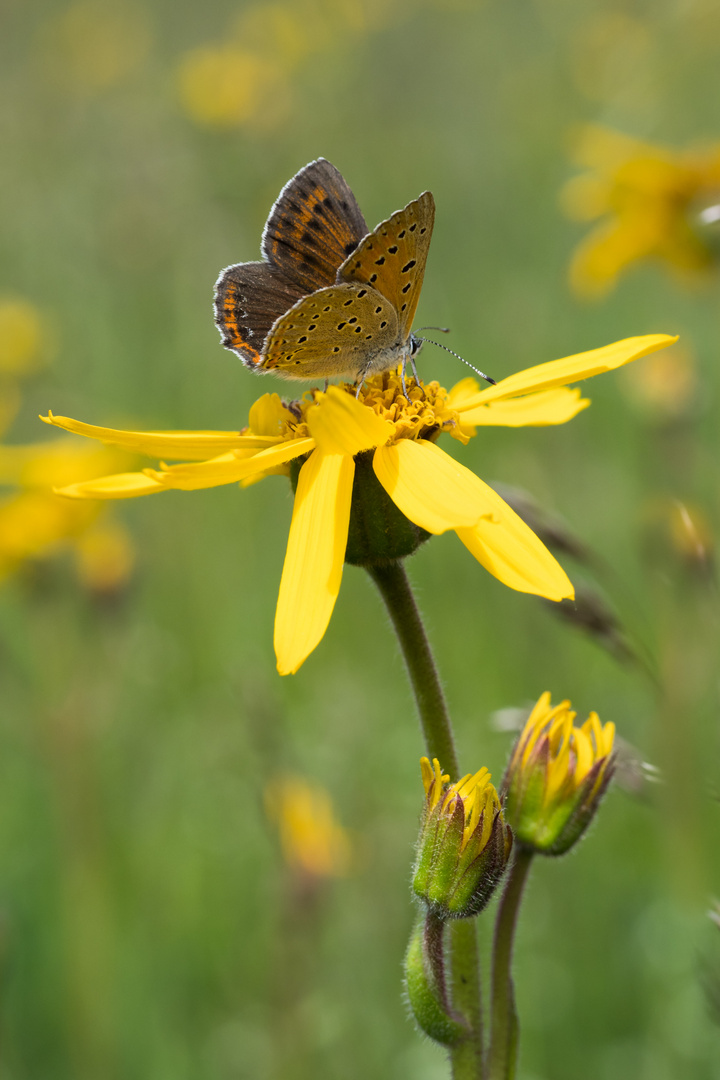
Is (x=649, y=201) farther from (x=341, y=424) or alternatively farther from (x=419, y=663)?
(x=419, y=663)


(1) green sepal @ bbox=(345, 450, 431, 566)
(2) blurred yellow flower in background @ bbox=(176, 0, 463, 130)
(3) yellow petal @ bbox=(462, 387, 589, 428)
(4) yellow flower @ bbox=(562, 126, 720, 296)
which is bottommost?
(1) green sepal @ bbox=(345, 450, 431, 566)

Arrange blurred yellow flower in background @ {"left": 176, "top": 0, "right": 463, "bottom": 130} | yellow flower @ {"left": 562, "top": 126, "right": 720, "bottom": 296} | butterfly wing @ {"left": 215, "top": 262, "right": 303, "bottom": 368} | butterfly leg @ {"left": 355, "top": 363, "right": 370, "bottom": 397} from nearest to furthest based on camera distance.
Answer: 1. butterfly wing @ {"left": 215, "top": 262, "right": 303, "bottom": 368}
2. butterfly leg @ {"left": 355, "top": 363, "right": 370, "bottom": 397}
3. yellow flower @ {"left": 562, "top": 126, "right": 720, "bottom": 296}
4. blurred yellow flower in background @ {"left": 176, "top": 0, "right": 463, "bottom": 130}

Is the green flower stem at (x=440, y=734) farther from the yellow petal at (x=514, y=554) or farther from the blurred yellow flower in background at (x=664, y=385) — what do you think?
the blurred yellow flower in background at (x=664, y=385)

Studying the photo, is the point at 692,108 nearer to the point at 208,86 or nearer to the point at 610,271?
the point at 208,86

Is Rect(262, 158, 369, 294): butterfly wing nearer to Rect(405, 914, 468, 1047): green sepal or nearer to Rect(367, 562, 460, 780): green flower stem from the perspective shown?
Rect(367, 562, 460, 780): green flower stem

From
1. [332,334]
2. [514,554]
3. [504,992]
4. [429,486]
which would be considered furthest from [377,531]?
[504,992]

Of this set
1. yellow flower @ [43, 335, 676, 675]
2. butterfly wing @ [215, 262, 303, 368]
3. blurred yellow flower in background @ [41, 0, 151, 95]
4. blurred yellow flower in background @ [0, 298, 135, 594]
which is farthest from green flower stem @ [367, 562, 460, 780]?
blurred yellow flower in background @ [41, 0, 151, 95]

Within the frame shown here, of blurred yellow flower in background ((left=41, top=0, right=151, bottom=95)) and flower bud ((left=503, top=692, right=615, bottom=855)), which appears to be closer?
flower bud ((left=503, top=692, right=615, bottom=855))
